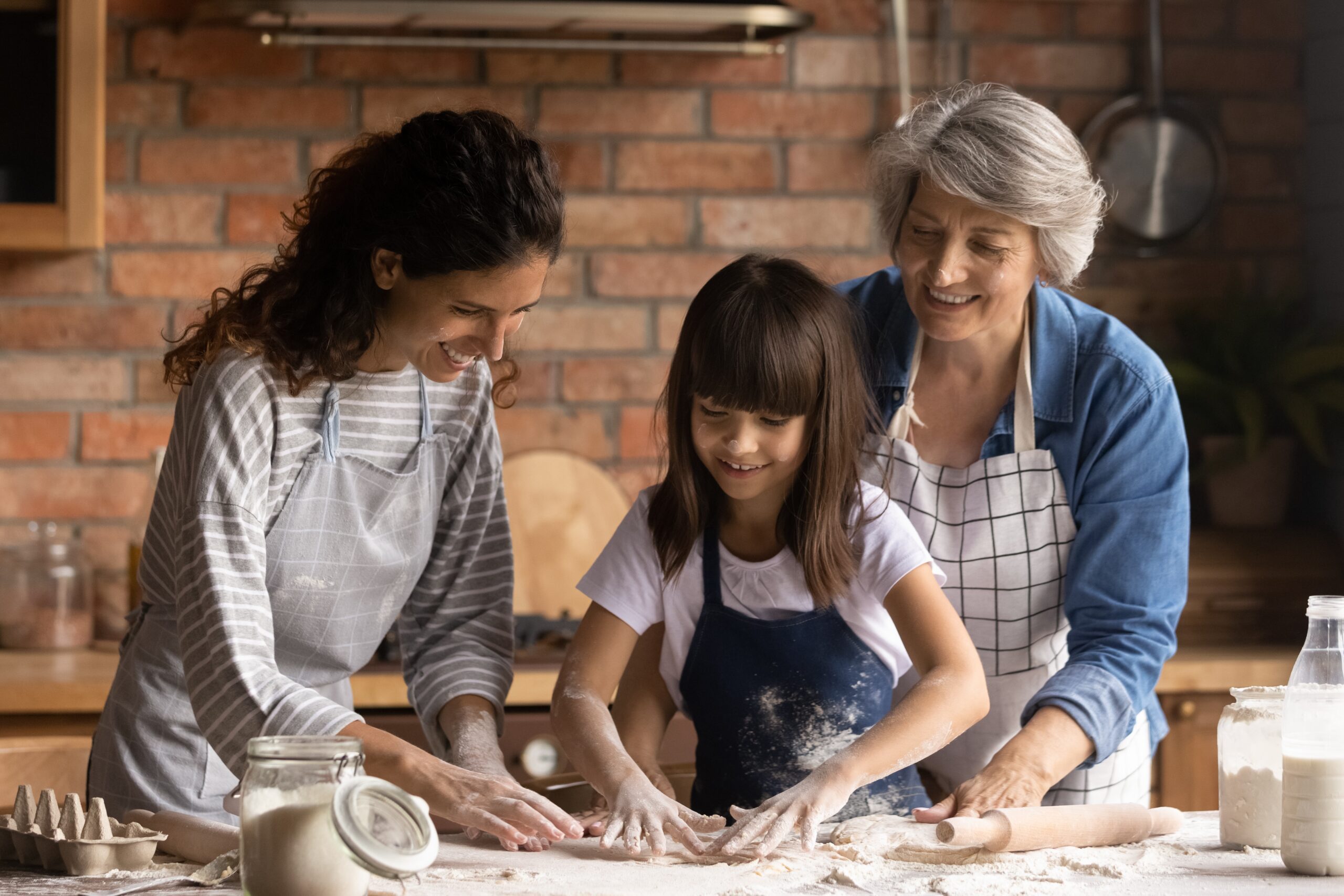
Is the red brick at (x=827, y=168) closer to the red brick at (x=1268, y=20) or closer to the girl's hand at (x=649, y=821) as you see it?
the red brick at (x=1268, y=20)

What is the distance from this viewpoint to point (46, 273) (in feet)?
8.23

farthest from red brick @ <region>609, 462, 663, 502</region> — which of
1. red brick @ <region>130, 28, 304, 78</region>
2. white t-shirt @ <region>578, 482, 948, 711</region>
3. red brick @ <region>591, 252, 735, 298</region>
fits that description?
white t-shirt @ <region>578, 482, 948, 711</region>

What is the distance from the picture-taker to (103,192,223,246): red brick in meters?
2.53

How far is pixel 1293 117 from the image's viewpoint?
107 inches

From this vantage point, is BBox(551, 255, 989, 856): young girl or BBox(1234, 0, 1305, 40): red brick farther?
BBox(1234, 0, 1305, 40): red brick

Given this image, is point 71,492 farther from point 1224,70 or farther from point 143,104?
point 1224,70

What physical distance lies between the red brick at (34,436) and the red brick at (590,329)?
841mm

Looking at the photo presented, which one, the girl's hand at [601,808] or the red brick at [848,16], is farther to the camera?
the red brick at [848,16]

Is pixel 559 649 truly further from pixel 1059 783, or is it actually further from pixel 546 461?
pixel 1059 783

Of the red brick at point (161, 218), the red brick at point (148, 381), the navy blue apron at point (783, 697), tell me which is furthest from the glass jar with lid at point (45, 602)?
the navy blue apron at point (783, 697)

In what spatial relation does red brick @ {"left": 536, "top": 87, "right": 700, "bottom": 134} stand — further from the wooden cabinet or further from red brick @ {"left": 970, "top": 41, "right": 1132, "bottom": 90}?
the wooden cabinet

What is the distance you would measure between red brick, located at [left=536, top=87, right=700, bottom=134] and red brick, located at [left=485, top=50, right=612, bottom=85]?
2cm

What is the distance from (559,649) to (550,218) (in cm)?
108

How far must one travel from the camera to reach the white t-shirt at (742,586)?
1.43 metres
